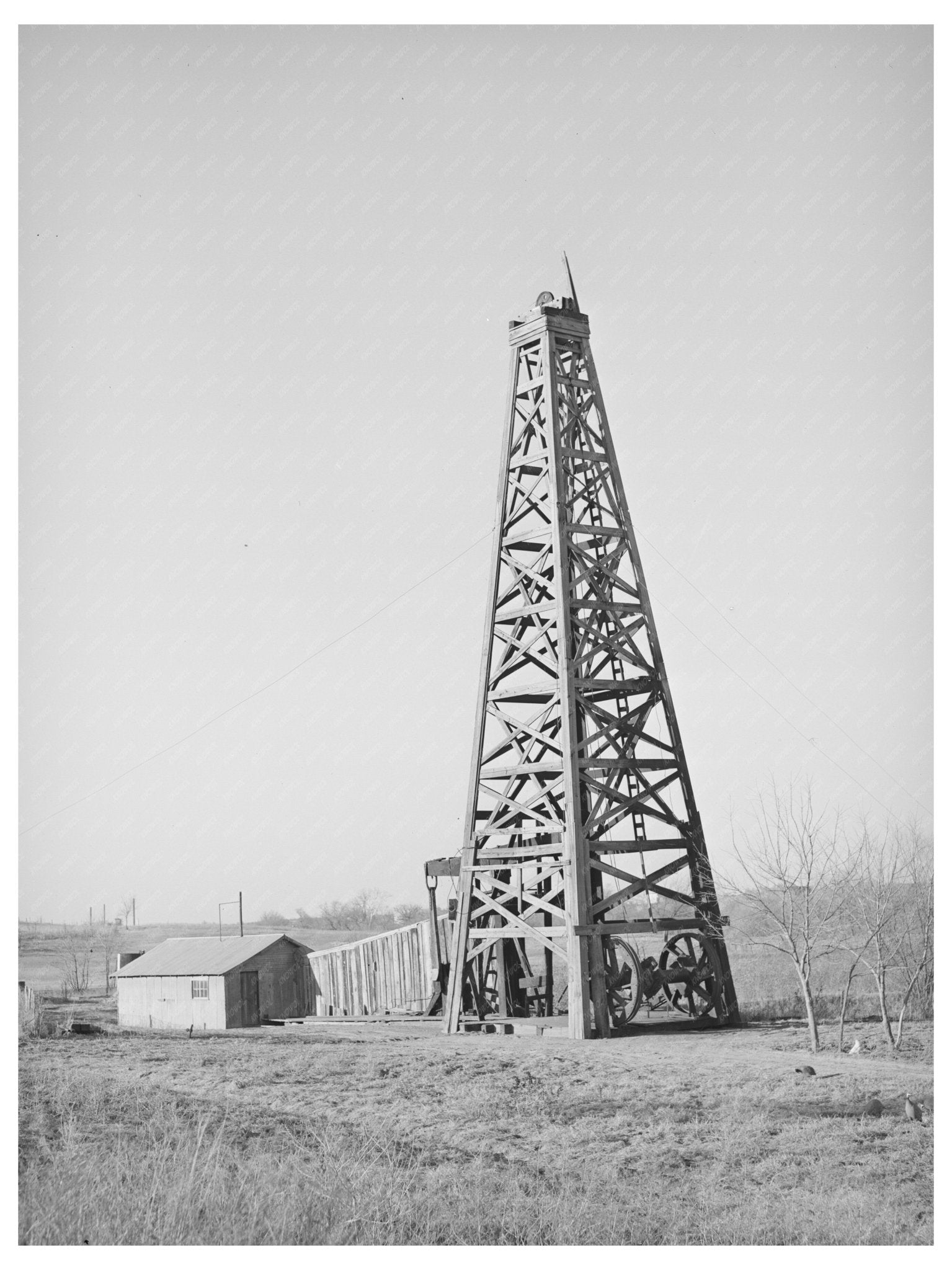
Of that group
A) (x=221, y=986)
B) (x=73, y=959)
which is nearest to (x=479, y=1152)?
(x=221, y=986)

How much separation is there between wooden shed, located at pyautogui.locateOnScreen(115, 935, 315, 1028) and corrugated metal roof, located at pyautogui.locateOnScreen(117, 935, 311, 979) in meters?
0.04

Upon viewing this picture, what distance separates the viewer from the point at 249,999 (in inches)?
1415

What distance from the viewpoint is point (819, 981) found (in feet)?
114

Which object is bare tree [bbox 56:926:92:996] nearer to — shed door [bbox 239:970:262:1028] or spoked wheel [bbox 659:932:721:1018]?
shed door [bbox 239:970:262:1028]

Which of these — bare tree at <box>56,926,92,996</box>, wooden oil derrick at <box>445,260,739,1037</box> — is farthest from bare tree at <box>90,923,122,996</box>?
wooden oil derrick at <box>445,260,739,1037</box>

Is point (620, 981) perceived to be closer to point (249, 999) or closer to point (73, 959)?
point (249, 999)

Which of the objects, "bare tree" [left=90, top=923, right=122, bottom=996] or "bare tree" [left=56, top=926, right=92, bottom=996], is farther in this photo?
"bare tree" [left=90, top=923, right=122, bottom=996]

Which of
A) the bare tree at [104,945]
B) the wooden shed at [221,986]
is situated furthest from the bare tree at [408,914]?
the wooden shed at [221,986]

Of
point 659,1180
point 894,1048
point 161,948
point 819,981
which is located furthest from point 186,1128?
point 161,948

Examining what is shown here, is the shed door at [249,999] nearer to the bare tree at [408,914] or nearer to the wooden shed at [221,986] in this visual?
the wooden shed at [221,986]

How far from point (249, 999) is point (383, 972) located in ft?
24.7

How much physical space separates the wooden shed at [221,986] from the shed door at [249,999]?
0.02 meters

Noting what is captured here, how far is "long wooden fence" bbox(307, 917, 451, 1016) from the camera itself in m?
26.8

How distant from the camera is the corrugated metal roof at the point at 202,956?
120ft
